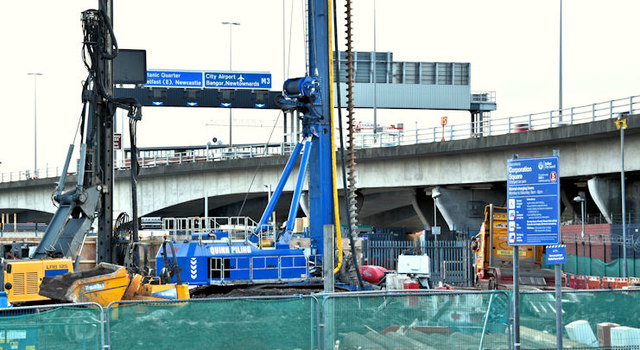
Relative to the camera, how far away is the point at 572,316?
1397 cm

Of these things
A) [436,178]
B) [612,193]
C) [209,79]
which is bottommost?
[612,193]

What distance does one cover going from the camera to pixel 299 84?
28.4m

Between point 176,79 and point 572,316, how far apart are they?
207ft

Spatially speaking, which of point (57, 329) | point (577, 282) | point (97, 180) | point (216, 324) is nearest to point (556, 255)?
point (216, 324)

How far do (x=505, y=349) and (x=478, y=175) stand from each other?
32464mm

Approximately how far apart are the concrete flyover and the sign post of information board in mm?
24025

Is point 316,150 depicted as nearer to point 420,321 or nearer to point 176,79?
point 420,321

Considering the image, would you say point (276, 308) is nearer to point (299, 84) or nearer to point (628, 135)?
point (299, 84)

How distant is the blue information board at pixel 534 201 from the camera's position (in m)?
11.9

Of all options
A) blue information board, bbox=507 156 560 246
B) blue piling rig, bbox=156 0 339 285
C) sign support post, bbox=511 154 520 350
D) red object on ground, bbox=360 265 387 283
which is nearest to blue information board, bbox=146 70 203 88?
blue piling rig, bbox=156 0 339 285

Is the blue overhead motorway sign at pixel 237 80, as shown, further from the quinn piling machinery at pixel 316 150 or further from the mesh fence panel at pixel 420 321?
the mesh fence panel at pixel 420 321

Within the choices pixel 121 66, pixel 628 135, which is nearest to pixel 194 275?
pixel 121 66

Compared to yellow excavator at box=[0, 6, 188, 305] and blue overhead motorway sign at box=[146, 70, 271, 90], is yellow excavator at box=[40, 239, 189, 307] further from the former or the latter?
Result: blue overhead motorway sign at box=[146, 70, 271, 90]

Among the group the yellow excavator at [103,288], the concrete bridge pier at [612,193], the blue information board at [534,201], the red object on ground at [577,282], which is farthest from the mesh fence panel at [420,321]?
the concrete bridge pier at [612,193]
